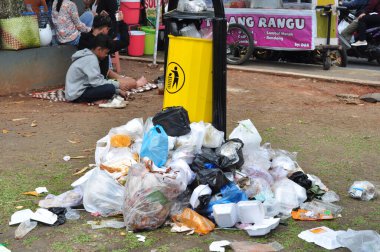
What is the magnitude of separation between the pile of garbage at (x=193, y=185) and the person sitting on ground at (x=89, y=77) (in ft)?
9.28

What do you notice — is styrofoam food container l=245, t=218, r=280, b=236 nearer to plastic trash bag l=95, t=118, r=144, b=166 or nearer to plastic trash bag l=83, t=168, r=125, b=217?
plastic trash bag l=83, t=168, r=125, b=217

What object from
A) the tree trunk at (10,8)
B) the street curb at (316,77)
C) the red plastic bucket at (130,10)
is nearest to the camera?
the tree trunk at (10,8)

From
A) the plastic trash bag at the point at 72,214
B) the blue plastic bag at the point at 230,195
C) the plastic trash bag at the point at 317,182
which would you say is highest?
the blue plastic bag at the point at 230,195

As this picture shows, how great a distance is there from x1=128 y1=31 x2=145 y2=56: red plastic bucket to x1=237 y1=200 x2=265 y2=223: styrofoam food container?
8.32 metres

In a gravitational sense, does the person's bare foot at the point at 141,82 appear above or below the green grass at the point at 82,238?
above

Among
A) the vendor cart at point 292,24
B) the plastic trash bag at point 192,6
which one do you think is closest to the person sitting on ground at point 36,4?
the vendor cart at point 292,24

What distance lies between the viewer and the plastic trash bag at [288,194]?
14.7ft

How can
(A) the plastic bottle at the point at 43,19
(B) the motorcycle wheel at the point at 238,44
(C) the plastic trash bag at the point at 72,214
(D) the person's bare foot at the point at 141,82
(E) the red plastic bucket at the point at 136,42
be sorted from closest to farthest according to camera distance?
(C) the plastic trash bag at the point at 72,214 → (A) the plastic bottle at the point at 43,19 → (D) the person's bare foot at the point at 141,82 → (B) the motorcycle wheel at the point at 238,44 → (E) the red plastic bucket at the point at 136,42

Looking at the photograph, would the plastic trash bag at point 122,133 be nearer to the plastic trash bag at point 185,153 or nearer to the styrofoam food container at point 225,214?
the plastic trash bag at point 185,153

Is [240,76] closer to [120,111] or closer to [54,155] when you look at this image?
[120,111]

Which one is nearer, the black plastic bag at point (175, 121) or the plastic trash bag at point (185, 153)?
the plastic trash bag at point (185, 153)

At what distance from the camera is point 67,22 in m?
9.05

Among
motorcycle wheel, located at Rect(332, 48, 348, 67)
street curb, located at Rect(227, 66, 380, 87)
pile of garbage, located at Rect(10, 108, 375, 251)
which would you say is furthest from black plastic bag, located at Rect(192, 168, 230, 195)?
motorcycle wheel, located at Rect(332, 48, 348, 67)

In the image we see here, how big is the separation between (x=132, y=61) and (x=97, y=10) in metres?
1.48
